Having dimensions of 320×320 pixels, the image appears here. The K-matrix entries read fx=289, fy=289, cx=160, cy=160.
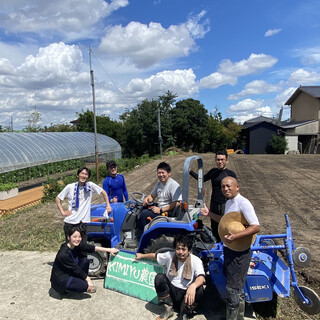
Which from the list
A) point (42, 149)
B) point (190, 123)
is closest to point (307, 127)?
point (190, 123)

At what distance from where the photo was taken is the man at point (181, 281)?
302 centimetres

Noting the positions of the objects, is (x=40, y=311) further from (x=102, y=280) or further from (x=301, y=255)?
(x=301, y=255)

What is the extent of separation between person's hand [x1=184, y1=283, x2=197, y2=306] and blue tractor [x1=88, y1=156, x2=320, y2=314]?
0.33 m

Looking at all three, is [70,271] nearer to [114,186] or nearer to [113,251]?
[113,251]

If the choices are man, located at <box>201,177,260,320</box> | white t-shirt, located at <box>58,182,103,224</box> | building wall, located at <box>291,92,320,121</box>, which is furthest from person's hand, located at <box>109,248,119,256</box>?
building wall, located at <box>291,92,320,121</box>

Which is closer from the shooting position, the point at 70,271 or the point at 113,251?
the point at 70,271

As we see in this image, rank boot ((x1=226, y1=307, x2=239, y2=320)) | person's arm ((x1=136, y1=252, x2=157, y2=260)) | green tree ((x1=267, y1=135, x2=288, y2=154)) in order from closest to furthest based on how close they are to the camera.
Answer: boot ((x1=226, y1=307, x2=239, y2=320)) → person's arm ((x1=136, y1=252, x2=157, y2=260)) → green tree ((x1=267, y1=135, x2=288, y2=154))

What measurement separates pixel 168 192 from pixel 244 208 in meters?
1.34

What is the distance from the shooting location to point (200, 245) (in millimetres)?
3777

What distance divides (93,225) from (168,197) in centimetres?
125

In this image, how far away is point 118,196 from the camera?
5.17 m

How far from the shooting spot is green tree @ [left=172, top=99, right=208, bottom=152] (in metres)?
29.5

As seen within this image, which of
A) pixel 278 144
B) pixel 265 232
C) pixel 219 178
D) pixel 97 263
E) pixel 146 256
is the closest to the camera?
pixel 146 256

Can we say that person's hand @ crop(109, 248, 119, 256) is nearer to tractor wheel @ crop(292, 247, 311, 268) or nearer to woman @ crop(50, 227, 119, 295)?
woman @ crop(50, 227, 119, 295)
